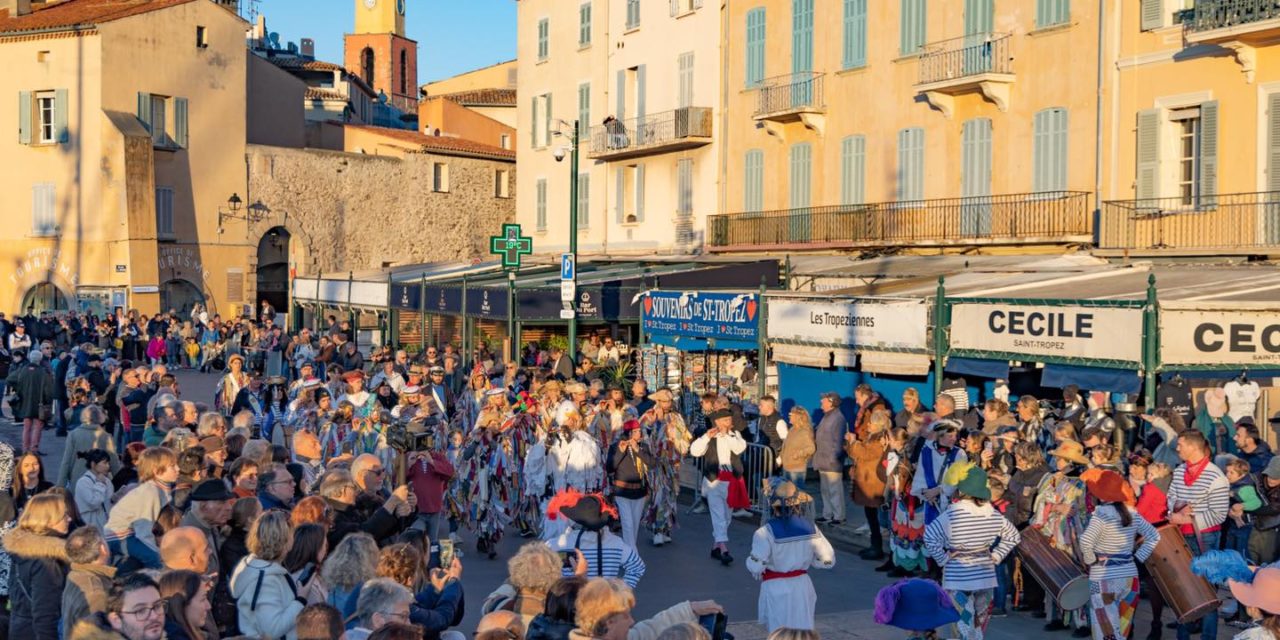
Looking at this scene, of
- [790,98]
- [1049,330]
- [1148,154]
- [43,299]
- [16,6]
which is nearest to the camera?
[1049,330]

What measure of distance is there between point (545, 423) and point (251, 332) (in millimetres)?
24983

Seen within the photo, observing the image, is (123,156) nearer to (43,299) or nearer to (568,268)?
(43,299)

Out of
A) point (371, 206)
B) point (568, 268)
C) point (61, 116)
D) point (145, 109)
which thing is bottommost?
point (568, 268)

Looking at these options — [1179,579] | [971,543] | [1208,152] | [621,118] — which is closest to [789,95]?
[621,118]

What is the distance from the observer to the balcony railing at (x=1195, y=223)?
2153 centimetres

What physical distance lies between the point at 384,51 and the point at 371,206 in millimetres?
48869

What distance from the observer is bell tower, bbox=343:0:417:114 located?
99.3 meters

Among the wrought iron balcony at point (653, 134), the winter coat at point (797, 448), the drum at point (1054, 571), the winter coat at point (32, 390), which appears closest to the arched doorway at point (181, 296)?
the wrought iron balcony at point (653, 134)

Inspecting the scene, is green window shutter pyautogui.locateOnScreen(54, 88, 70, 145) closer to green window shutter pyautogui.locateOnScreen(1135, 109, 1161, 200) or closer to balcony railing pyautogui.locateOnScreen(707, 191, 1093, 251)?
balcony railing pyautogui.locateOnScreen(707, 191, 1093, 251)

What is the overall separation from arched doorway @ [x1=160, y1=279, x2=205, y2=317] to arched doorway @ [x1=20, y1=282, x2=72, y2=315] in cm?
328

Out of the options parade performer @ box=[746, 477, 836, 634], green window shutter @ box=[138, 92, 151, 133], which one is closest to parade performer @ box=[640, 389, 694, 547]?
parade performer @ box=[746, 477, 836, 634]

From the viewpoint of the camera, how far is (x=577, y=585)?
6.77 metres

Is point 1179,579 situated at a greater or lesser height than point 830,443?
lesser

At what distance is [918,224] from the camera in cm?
2850
